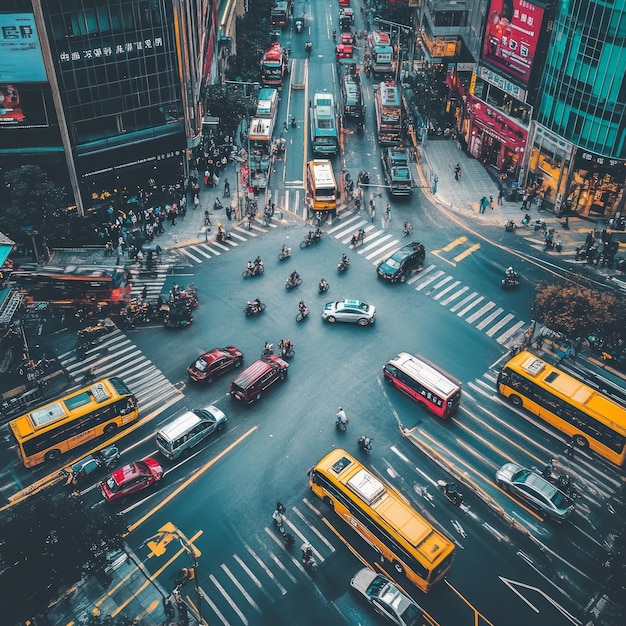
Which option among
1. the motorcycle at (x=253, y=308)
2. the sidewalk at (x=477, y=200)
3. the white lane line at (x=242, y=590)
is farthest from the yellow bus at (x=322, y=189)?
the white lane line at (x=242, y=590)

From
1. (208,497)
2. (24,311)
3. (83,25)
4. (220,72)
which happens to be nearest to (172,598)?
(208,497)

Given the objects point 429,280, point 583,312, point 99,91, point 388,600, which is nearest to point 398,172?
point 429,280

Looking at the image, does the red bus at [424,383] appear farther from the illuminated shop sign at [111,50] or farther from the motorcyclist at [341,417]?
the illuminated shop sign at [111,50]

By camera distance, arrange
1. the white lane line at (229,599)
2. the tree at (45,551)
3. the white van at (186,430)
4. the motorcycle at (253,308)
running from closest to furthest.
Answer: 1. the tree at (45,551)
2. the white lane line at (229,599)
3. the white van at (186,430)
4. the motorcycle at (253,308)

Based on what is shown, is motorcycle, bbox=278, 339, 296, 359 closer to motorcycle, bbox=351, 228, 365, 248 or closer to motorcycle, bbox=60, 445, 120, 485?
motorcycle, bbox=60, 445, 120, 485

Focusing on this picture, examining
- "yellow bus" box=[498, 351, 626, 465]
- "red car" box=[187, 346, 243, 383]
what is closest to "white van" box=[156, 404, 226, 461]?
"red car" box=[187, 346, 243, 383]
